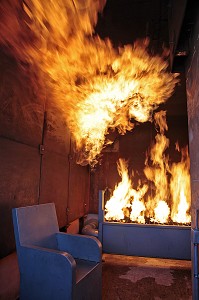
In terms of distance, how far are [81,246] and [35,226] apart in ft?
1.89

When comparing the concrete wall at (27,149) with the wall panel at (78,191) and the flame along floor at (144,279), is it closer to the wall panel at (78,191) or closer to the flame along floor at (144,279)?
the wall panel at (78,191)

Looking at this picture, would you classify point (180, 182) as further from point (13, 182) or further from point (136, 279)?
point (13, 182)

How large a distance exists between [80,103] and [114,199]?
2.40 metres

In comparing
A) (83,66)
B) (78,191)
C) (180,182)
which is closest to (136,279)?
(78,191)

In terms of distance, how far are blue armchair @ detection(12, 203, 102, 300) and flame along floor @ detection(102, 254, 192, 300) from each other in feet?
2.33

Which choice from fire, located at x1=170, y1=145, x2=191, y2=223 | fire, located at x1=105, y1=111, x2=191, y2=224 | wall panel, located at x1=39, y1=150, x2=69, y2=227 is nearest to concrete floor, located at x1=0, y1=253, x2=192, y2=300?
wall panel, located at x1=39, y1=150, x2=69, y2=227

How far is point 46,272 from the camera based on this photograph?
173 centimetres

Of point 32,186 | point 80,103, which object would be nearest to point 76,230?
point 32,186

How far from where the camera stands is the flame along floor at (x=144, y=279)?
248cm

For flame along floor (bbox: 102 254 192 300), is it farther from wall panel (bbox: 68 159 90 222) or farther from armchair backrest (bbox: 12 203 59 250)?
wall panel (bbox: 68 159 90 222)

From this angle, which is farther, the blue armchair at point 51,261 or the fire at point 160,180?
the fire at point 160,180

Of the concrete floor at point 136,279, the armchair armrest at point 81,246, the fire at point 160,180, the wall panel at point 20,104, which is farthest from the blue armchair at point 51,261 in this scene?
the fire at point 160,180

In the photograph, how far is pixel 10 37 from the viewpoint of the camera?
2.24 meters

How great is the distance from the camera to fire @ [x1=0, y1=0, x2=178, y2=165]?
2.50 metres
